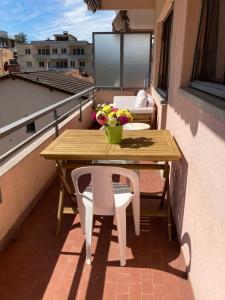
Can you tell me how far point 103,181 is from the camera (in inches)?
71.8

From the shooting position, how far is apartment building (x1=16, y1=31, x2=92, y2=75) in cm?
3733

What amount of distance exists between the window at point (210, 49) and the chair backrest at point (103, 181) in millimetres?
810

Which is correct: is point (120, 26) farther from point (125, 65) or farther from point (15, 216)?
point (15, 216)

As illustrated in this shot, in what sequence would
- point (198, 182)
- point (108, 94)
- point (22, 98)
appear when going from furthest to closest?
1. point (22, 98)
2. point (108, 94)
3. point (198, 182)

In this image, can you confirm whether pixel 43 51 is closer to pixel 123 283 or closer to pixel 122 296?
pixel 123 283

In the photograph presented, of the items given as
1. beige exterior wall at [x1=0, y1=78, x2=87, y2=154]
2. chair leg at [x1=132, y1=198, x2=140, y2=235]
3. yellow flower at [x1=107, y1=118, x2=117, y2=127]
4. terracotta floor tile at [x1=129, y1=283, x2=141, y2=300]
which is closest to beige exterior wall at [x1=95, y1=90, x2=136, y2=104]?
beige exterior wall at [x1=0, y1=78, x2=87, y2=154]

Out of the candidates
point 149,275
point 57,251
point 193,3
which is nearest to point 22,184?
point 57,251

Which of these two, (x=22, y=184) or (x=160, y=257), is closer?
(x=160, y=257)

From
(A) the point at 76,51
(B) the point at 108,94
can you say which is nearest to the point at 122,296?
(B) the point at 108,94

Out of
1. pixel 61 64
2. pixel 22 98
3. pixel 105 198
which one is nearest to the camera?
pixel 105 198

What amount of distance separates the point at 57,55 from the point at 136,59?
3458 centimetres

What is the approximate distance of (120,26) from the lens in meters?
8.06

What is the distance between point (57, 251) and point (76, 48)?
1547 inches

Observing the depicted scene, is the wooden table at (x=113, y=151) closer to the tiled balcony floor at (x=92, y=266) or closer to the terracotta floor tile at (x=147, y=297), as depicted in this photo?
the tiled balcony floor at (x=92, y=266)
